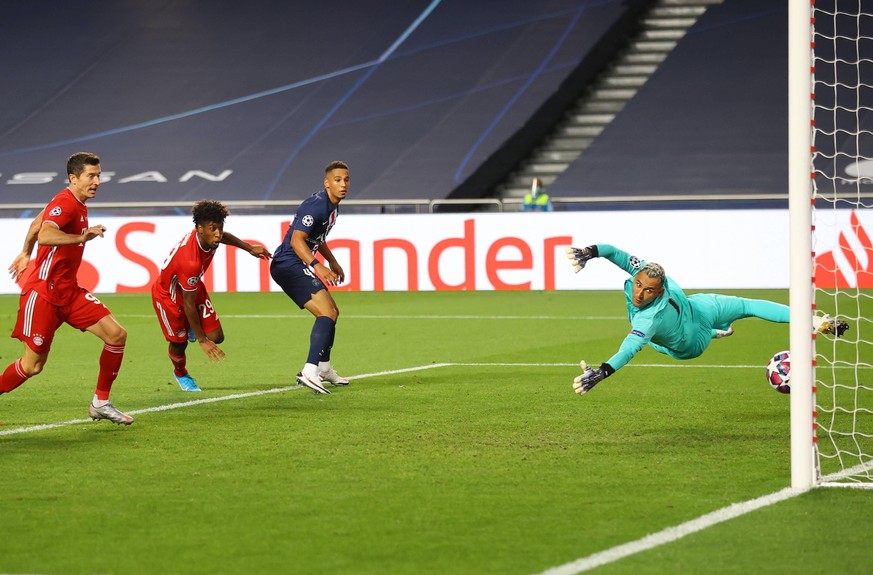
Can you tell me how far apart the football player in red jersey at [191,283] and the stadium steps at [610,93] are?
1759cm

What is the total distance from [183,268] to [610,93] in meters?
20.3

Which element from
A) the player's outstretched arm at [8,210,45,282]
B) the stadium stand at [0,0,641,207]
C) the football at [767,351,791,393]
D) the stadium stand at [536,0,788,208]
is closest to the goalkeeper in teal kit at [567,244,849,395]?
the football at [767,351,791,393]

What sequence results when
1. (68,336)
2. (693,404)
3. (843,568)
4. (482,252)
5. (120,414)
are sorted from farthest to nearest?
(482,252)
(68,336)
(693,404)
(120,414)
(843,568)

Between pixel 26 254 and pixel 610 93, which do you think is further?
pixel 610 93

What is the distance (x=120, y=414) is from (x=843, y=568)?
482 centimetres

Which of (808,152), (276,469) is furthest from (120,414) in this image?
(808,152)

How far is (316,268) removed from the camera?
1002 cm

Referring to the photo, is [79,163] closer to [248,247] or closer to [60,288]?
[60,288]

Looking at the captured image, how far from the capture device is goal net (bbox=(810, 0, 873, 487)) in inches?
277

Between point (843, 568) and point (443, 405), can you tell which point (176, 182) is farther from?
point (843, 568)

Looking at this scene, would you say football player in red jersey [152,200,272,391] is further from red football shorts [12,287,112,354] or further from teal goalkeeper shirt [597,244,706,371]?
teal goalkeeper shirt [597,244,706,371]

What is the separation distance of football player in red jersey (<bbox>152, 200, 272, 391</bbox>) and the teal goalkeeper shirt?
2786 mm

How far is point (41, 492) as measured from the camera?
241 inches

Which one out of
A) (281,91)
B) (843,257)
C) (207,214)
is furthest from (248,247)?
(281,91)
